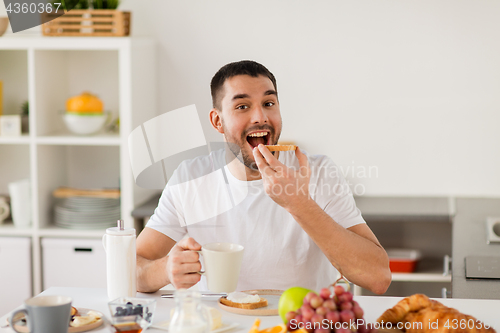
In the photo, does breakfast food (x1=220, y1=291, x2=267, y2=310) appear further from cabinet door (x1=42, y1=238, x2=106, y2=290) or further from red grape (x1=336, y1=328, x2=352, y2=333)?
cabinet door (x1=42, y1=238, x2=106, y2=290)

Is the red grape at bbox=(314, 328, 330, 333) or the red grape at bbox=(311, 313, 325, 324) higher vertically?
the red grape at bbox=(311, 313, 325, 324)

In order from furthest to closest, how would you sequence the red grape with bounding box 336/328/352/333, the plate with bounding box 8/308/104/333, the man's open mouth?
the man's open mouth < the plate with bounding box 8/308/104/333 < the red grape with bounding box 336/328/352/333

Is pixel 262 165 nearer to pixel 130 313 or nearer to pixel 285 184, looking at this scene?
pixel 285 184

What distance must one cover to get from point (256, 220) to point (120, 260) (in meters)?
0.50

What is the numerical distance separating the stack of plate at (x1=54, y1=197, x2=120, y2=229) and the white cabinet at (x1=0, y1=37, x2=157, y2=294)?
0.04 meters

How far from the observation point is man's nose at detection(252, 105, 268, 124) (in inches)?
61.7

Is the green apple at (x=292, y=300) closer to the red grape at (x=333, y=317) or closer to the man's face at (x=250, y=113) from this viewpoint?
the red grape at (x=333, y=317)

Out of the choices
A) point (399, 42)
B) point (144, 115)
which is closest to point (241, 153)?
point (144, 115)

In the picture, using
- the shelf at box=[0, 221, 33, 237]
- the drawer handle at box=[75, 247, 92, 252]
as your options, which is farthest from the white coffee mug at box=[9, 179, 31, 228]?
the drawer handle at box=[75, 247, 92, 252]

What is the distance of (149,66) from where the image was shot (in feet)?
8.49

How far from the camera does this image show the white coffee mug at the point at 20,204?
2447mm

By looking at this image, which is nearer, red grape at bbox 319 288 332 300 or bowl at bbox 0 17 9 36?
red grape at bbox 319 288 332 300

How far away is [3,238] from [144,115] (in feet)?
2.82

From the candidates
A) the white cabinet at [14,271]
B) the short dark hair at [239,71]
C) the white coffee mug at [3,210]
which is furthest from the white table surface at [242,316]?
the white coffee mug at [3,210]
